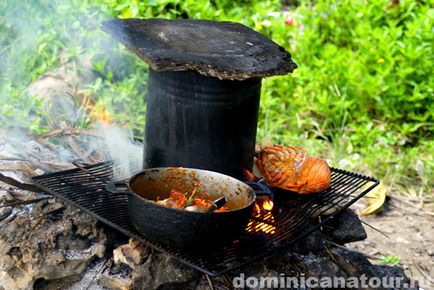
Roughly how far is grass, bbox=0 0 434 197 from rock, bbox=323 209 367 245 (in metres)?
1.89

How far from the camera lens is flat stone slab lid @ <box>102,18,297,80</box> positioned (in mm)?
2893

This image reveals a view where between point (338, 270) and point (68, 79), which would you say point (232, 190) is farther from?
point (68, 79)

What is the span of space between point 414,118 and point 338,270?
3284mm

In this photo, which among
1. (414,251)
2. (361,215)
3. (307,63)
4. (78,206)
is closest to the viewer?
(78,206)

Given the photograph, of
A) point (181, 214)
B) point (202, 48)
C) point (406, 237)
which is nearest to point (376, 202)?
point (406, 237)

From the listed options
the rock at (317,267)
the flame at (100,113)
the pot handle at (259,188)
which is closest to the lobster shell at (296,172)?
the pot handle at (259,188)

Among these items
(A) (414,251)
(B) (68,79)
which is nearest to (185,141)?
(A) (414,251)

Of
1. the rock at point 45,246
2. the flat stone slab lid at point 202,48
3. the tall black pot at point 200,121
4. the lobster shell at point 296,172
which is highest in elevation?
the flat stone slab lid at point 202,48

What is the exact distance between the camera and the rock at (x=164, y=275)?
2.78 meters

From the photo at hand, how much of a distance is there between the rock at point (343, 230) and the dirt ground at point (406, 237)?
35.3 inches

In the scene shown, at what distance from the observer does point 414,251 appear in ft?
15.3

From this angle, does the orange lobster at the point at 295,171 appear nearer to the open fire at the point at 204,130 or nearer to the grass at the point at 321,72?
the open fire at the point at 204,130

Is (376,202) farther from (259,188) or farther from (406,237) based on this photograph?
(259,188)

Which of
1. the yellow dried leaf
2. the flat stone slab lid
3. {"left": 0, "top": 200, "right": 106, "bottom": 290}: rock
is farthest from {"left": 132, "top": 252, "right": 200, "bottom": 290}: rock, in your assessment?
the yellow dried leaf
